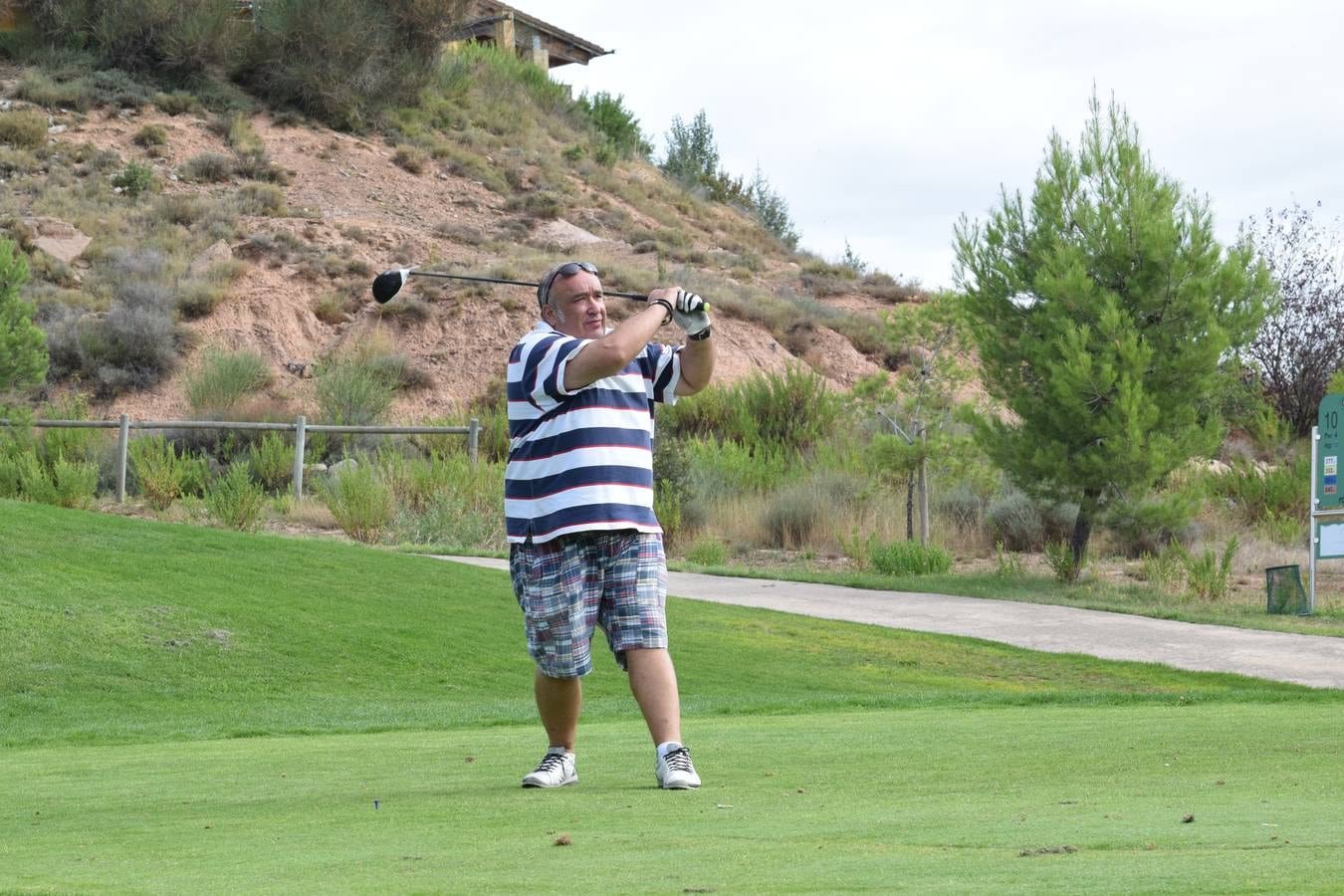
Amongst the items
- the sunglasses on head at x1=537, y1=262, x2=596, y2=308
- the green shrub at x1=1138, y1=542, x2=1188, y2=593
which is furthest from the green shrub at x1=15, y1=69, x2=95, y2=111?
the sunglasses on head at x1=537, y1=262, x2=596, y2=308

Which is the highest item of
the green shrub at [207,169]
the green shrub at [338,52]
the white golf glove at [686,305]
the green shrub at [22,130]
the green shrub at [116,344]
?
the green shrub at [338,52]

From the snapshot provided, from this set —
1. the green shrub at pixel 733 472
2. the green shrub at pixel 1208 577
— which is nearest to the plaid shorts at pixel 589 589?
the green shrub at pixel 1208 577

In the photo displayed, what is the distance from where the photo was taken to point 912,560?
72.8ft

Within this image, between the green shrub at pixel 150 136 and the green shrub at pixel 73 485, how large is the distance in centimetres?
2365

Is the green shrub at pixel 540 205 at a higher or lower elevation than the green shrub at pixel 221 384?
higher

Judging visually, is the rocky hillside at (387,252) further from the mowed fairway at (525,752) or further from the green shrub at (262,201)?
the mowed fairway at (525,752)

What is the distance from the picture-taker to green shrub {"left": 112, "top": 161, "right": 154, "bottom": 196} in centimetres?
4494

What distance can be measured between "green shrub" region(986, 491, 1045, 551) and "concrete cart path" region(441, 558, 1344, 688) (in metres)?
5.66

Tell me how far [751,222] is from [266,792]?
5232 cm

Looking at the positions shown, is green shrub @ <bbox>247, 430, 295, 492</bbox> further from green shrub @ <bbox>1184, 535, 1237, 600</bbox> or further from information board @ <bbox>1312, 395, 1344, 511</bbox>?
information board @ <bbox>1312, 395, 1344, 511</bbox>

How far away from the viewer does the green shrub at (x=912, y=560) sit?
72.8 feet

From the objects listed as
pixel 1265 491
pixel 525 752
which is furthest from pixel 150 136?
pixel 525 752

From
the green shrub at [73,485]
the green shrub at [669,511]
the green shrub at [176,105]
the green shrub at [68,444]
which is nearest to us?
the green shrub at [73,485]

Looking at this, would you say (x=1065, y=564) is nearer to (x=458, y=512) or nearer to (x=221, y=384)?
(x=458, y=512)
